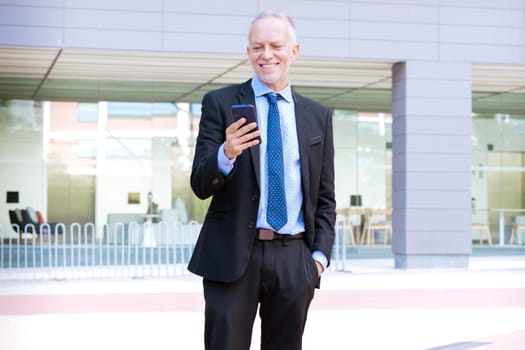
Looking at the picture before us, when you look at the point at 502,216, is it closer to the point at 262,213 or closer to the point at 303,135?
the point at 303,135

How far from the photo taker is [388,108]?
84.9ft

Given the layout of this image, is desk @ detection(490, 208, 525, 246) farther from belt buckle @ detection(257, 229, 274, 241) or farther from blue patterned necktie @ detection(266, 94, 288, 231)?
belt buckle @ detection(257, 229, 274, 241)

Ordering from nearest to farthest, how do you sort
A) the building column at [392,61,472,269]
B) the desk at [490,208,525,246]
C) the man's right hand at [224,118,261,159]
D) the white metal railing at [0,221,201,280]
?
the man's right hand at [224,118,261,159] → the white metal railing at [0,221,201,280] → the building column at [392,61,472,269] → the desk at [490,208,525,246]

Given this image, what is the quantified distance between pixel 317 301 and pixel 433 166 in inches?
294

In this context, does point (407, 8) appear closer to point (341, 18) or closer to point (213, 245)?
point (341, 18)

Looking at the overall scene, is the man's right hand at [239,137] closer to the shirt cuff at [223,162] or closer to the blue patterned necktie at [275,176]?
the shirt cuff at [223,162]

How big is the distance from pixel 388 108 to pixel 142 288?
38.8 ft

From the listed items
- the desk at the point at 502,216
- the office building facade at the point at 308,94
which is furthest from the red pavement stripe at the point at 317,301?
the desk at the point at 502,216

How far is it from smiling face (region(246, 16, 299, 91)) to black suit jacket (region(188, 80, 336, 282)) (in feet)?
0.42

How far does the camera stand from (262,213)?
3994 millimetres

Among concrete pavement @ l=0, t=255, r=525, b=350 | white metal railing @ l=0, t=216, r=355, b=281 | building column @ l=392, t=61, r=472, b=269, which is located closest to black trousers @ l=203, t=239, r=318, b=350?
concrete pavement @ l=0, t=255, r=525, b=350

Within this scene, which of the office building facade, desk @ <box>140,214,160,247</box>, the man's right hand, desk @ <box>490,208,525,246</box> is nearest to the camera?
the man's right hand

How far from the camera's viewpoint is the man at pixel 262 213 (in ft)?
13.0

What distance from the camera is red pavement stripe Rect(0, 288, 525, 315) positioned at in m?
12.6
